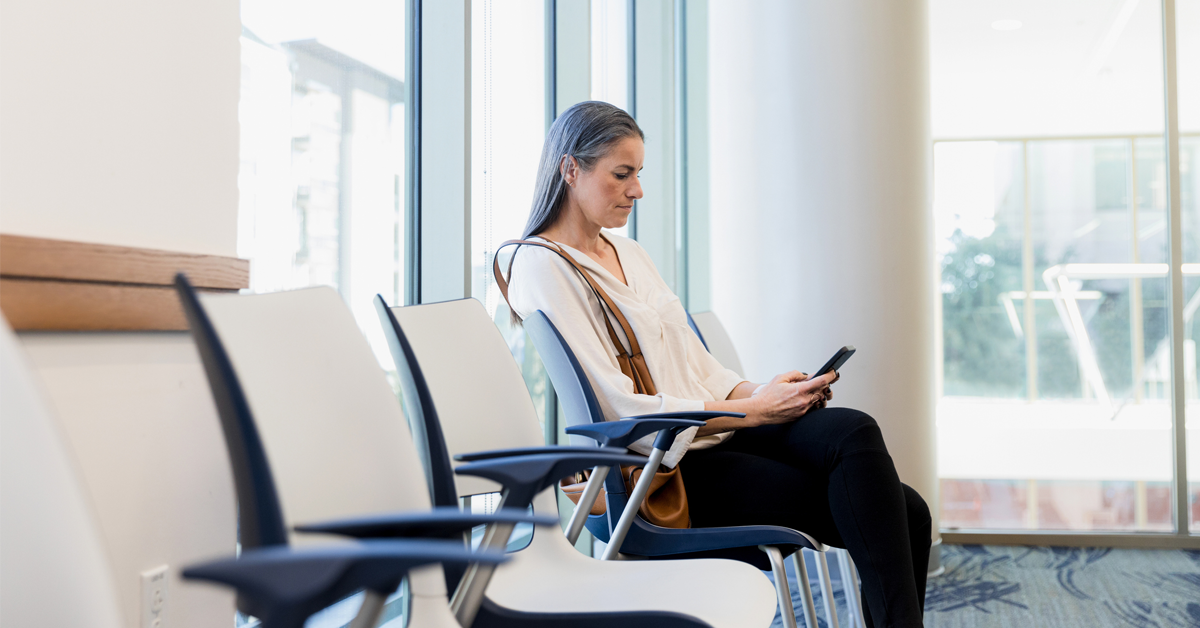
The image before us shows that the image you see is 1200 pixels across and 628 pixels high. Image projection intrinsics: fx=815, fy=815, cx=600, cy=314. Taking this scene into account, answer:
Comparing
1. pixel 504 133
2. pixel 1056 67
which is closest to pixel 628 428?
pixel 504 133

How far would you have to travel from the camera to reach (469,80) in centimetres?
191

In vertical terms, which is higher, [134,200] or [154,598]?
[134,200]

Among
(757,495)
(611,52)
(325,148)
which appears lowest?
(757,495)

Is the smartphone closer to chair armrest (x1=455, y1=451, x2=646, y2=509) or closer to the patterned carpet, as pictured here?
chair armrest (x1=455, y1=451, x2=646, y2=509)

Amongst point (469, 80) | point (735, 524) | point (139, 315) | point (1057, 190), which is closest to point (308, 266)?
point (139, 315)

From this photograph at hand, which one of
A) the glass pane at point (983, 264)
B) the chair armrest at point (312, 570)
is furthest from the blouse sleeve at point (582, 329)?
the glass pane at point (983, 264)

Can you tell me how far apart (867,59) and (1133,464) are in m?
2.09

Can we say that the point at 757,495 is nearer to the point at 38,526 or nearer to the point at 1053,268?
the point at 38,526

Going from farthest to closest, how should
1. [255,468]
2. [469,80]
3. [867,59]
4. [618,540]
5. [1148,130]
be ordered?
[1148,130], [867,59], [469,80], [618,540], [255,468]

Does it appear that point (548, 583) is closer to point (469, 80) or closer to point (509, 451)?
point (509, 451)

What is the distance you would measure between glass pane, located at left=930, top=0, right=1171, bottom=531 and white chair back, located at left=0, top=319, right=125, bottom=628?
350 centimetres

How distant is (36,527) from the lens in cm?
57

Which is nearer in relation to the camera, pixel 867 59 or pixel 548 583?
pixel 548 583

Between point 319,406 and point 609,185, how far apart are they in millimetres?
988
